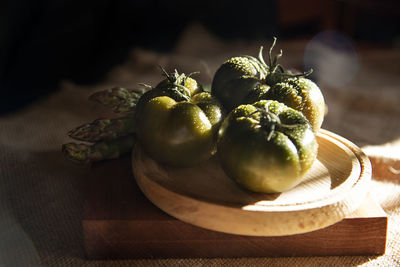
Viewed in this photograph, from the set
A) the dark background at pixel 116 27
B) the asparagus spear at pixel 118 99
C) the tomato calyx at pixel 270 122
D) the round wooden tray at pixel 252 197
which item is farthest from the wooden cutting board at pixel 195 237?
the dark background at pixel 116 27

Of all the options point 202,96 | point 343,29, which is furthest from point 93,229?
point 343,29

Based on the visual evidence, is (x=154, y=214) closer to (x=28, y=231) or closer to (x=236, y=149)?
(x=236, y=149)

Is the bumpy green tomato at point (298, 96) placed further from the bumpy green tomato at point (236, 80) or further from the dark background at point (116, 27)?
the dark background at point (116, 27)

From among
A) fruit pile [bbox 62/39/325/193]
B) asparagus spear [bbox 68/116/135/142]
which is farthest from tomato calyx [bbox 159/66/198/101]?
asparagus spear [bbox 68/116/135/142]

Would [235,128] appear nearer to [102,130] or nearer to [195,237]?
[195,237]

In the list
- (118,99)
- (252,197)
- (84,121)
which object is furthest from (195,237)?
(84,121)
